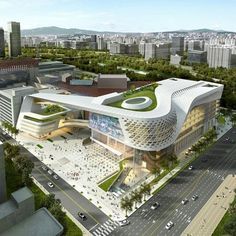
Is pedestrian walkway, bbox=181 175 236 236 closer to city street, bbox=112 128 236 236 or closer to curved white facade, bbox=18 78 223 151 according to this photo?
city street, bbox=112 128 236 236

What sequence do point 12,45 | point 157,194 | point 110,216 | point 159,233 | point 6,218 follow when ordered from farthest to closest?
point 12,45 → point 157,194 → point 110,216 → point 159,233 → point 6,218

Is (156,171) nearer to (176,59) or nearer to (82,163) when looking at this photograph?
(82,163)

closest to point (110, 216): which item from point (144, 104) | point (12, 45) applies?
point (144, 104)

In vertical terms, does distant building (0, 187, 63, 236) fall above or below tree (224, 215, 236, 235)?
above

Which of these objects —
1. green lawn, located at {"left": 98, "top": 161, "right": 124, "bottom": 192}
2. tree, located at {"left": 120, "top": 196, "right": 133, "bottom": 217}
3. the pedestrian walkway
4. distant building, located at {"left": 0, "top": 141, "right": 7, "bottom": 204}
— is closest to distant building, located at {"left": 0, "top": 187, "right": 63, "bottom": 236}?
distant building, located at {"left": 0, "top": 141, "right": 7, "bottom": 204}

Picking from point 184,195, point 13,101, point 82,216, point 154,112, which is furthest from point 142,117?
point 13,101

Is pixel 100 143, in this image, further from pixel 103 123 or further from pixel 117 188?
pixel 117 188

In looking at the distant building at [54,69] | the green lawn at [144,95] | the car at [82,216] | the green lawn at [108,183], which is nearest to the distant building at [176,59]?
the distant building at [54,69]
